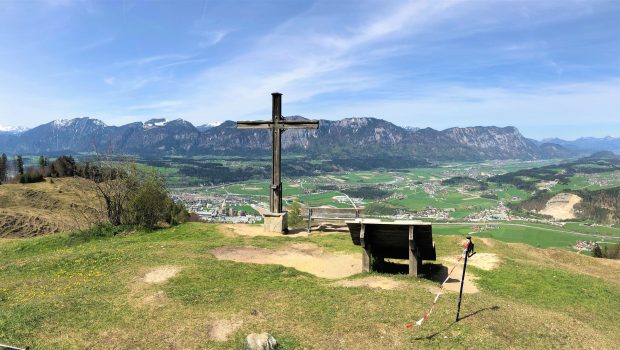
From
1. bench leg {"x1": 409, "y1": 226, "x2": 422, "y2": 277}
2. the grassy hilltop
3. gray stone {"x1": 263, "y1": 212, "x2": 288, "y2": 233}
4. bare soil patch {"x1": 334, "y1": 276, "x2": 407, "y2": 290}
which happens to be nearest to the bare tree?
the grassy hilltop

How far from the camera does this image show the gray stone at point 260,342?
333 inches

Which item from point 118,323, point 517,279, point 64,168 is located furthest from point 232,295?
point 64,168

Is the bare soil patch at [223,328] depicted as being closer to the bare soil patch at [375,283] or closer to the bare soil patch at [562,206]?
the bare soil patch at [375,283]

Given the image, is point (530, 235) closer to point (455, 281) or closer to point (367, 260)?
point (455, 281)

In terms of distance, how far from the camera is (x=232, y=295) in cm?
1204

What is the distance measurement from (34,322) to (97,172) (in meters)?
19.7

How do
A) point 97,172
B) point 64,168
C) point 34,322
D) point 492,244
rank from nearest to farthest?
point 34,322 → point 492,244 → point 97,172 → point 64,168

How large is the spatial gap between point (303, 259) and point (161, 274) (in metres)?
6.57

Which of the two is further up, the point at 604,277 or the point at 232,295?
the point at 232,295

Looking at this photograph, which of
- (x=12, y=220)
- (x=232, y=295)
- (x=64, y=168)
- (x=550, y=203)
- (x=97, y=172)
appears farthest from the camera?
(x=550, y=203)

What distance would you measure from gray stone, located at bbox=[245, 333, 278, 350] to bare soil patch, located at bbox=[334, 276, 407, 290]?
4.94 metres

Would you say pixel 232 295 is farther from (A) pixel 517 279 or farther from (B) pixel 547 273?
(B) pixel 547 273

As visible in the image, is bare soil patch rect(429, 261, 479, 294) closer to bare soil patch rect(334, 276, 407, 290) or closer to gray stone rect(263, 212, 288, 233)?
bare soil patch rect(334, 276, 407, 290)

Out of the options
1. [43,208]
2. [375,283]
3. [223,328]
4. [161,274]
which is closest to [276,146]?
[161,274]
